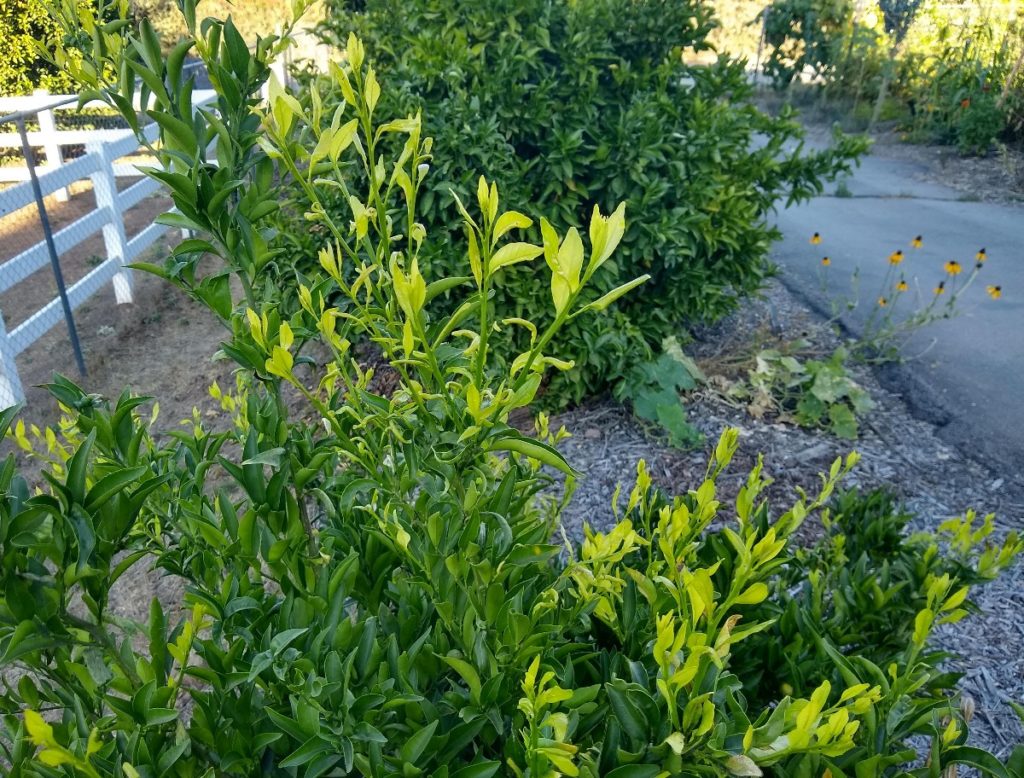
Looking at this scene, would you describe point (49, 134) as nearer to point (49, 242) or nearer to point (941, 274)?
point (49, 242)

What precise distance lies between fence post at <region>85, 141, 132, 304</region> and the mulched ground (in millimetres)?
4183

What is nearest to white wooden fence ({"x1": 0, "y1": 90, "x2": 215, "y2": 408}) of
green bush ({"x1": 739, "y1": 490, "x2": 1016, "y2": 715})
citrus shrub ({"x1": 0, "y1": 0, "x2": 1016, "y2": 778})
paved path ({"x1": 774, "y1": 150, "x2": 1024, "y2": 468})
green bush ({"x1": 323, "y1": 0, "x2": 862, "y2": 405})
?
green bush ({"x1": 323, "y1": 0, "x2": 862, "y2": 405})

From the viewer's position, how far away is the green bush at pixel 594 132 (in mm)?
3760

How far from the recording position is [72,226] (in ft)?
18.2

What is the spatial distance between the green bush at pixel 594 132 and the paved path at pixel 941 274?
148cm

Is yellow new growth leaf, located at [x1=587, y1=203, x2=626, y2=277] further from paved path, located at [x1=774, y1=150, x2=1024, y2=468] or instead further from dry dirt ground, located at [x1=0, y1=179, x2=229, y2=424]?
dry dirt ground, located at [x1=0, y1=179, x2=229, y2=424]

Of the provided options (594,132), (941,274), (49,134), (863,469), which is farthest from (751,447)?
(49,134)

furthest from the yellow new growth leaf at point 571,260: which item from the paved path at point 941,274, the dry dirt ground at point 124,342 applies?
the dry dirt ground at point 124,342

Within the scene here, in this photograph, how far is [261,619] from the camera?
3.88 feet

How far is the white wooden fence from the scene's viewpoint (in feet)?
15.7

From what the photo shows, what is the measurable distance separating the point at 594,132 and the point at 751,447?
176cm

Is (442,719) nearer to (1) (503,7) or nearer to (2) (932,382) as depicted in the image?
(1) (503,7)

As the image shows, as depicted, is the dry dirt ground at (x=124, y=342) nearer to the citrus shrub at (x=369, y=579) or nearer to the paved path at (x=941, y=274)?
the citrus shrub at (x=369, y=579)

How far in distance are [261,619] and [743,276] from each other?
3769 millimetres
